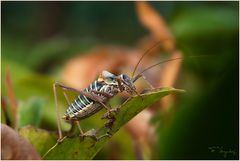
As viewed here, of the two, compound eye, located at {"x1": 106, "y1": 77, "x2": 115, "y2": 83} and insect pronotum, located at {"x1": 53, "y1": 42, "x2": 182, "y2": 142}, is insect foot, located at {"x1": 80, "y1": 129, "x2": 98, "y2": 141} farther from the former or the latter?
compound eye, located at {"x1": 106, "y1": 77, "x2": 115, "y2": 83}

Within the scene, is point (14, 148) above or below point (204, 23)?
above

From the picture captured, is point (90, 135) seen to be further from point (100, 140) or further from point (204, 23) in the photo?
point (204, 23)

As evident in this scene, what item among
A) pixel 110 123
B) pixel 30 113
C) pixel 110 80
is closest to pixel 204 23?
pixel 110 80

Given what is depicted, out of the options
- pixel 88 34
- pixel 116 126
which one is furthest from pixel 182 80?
pixel 88 34

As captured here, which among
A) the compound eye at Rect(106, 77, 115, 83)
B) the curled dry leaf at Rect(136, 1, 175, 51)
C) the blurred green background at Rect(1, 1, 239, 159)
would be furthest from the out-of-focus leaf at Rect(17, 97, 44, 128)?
the curled dry leaf at Rect(136, 1, 175, 51)

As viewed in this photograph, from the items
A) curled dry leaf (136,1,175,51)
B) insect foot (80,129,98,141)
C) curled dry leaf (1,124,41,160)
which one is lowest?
curled dry leaf (136,1,175,51)

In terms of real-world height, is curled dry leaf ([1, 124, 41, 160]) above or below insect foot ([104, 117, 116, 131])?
above

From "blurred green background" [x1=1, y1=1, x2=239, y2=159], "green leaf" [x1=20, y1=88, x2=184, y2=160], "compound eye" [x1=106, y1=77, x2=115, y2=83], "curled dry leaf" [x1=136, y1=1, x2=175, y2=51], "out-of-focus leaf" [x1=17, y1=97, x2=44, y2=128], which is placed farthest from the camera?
"curled dry leaf" [x1=136, y1=1, x2=175, y2=51]
